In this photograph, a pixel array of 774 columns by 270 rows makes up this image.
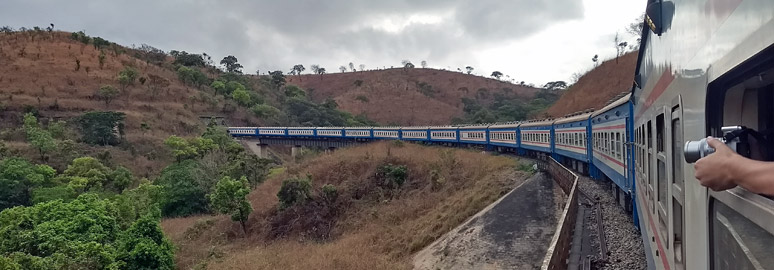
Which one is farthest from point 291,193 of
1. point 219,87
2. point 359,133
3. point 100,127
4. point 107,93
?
point 219,87

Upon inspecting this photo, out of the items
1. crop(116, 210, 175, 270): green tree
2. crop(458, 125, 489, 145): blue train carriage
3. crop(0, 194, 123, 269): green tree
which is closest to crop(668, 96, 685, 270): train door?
crop(0, 194, 123, 269): green tree

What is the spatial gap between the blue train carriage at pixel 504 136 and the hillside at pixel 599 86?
2415 centimetres

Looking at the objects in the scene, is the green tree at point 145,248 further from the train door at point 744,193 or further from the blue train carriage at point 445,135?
the blue train carriage at point 445,135

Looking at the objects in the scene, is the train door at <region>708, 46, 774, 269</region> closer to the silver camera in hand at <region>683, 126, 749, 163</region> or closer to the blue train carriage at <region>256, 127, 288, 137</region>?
the silver camera in hand at <region>683, 126, 749, 163</region>

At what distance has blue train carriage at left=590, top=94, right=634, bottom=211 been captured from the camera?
9574mm

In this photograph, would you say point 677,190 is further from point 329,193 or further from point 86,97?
point 86,97

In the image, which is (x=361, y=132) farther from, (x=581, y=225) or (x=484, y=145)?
(x=581, y=225)

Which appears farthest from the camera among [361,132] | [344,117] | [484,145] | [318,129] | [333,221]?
[344,117]

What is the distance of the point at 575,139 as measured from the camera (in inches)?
693

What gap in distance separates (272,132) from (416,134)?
1872 centimetres

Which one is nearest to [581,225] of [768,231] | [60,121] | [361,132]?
[768,231]

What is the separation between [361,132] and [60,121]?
27.3 m

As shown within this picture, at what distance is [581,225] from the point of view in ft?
34.9

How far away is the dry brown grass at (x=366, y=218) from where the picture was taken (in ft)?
51.7
